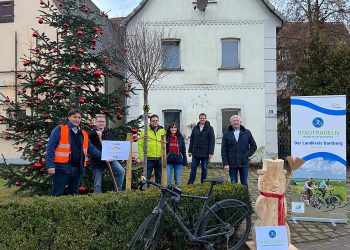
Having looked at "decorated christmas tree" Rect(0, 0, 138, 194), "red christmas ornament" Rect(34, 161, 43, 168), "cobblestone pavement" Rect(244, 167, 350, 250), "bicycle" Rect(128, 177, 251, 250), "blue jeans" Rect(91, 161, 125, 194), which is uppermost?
"decorated christmas tree" Rect(0, 0, 138, 194)

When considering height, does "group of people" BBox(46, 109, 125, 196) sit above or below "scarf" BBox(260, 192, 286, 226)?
above

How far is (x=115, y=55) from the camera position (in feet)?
32.8

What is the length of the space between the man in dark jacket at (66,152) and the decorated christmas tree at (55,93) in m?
1.14

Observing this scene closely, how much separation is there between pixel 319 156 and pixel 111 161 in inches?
145

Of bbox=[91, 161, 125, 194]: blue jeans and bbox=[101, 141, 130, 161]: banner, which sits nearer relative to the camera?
bbox=[101, 141, 130, 161]: banner

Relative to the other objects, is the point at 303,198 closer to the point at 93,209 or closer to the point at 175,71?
the point at 93,209

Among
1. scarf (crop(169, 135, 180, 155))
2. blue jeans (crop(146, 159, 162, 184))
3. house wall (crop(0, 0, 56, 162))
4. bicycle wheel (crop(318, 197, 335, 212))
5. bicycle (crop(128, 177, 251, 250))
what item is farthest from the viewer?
house wall (crop(0, 0, 56, 162))

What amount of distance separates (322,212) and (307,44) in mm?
11188

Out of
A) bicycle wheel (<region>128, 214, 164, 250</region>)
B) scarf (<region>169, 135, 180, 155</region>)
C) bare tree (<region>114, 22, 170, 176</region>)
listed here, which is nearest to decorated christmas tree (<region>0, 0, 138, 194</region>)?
bare tree (<region>114, 22, 170, 176</region>)

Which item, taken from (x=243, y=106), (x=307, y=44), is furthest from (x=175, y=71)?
(x=307, y=44)

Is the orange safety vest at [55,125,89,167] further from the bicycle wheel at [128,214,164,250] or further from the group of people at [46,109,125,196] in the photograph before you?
the bicycle wheel at [128,214,164,250]

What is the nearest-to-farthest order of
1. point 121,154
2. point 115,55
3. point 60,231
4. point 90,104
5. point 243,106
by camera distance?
1. point 60,231
2. point 121,154
3. point 90,104
4. point 115,55
5. point 243,106

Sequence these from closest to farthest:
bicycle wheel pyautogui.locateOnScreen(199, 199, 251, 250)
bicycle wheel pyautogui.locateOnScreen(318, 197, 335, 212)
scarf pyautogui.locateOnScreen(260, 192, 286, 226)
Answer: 1. bicycle wheel pyautogui.locateOnScreen(199, 199, 251, 250)
2. scarf pyautogui.locateOnScreen(260, 192, 286, 226)
3. bicycle wheel pyautogui.locateOnScreen(318, 197, 335, 212)

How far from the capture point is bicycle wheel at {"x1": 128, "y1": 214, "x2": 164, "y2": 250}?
177 inches
